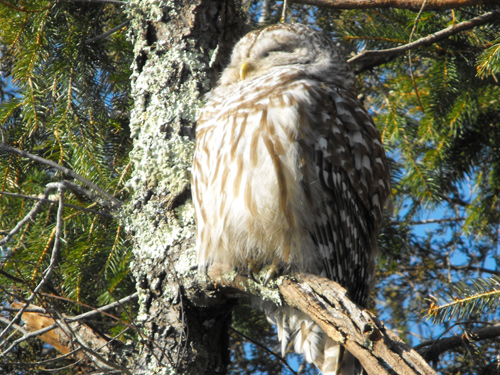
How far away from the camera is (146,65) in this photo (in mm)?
2816

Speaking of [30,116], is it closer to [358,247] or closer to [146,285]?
[146,285]

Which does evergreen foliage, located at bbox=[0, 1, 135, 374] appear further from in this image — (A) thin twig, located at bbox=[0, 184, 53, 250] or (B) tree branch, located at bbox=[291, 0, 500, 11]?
(B) tree branch, located at bbox=[291, 0, 500, 11]

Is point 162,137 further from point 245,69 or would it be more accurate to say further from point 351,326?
point 351,326

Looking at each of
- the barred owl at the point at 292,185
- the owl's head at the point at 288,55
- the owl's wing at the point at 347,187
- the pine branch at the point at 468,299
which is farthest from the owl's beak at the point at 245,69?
the pine branch at the point at 468,299

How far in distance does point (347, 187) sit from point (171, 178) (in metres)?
0.85

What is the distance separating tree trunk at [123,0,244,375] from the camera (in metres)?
2.39

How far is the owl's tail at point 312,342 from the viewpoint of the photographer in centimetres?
258

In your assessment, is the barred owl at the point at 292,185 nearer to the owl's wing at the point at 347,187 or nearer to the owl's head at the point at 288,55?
the owl's wing at the point at 347,187

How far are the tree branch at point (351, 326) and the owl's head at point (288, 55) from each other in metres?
1.29

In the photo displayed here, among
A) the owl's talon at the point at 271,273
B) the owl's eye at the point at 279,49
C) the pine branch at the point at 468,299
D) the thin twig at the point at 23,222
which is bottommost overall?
the pine branch at the point at 468,299

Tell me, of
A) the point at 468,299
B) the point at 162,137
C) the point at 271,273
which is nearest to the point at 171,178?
the point at 162,137

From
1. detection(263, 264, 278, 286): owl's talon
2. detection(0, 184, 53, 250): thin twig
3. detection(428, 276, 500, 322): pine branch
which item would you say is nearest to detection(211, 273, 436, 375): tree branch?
detection(263, 264, 278, 286): owl's talon

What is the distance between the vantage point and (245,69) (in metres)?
2.95

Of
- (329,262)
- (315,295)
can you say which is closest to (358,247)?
(329,262)
